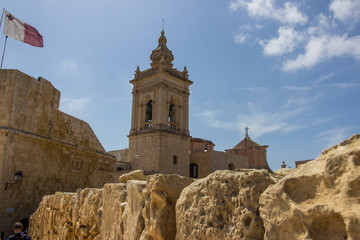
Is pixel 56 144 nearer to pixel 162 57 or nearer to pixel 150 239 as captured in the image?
pixel 150 239

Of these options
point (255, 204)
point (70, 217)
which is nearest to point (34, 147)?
point (70, 217)

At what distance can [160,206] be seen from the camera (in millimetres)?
2439

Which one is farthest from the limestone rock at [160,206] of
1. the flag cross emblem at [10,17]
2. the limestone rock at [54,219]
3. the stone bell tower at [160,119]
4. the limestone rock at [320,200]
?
the stone bell tower at [160,119]

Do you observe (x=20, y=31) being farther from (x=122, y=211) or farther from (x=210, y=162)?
(x=210, y=162)

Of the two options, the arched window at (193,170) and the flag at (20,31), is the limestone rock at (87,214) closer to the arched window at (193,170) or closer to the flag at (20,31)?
the flag at (20,31)

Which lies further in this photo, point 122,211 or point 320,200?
point 122,211

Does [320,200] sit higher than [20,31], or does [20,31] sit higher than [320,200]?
[20,31]

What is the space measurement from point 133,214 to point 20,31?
9.35m

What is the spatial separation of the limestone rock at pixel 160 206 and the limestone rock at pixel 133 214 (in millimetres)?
127

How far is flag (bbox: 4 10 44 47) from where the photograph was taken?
31.2ft

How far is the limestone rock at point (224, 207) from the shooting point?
169cm

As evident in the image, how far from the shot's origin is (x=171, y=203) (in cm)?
250

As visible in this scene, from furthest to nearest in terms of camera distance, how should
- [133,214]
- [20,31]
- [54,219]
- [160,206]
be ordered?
[20,31] → [54,219] → [133,214] → [160,206]

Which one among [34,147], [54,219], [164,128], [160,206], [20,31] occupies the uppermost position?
[20,31]
